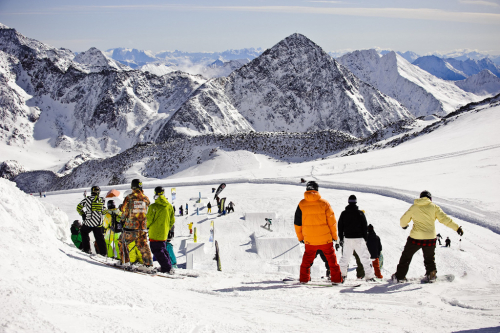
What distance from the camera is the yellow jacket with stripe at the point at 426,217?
22.5ft

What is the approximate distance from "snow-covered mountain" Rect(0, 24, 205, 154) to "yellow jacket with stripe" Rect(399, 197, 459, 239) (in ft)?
350

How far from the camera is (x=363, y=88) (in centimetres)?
13475

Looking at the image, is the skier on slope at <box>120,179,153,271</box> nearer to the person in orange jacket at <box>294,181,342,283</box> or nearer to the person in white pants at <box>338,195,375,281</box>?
the person in orange jacket at <box>294,181,342,283</box>

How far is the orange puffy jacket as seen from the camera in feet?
21.7

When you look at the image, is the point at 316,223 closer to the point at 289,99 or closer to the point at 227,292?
the point at 227,292

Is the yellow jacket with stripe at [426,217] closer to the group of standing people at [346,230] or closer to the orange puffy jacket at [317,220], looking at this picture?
the group of standing people at [346,230]

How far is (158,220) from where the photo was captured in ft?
23.7

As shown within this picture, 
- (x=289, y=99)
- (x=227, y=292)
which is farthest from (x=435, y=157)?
(x=289, y=99)

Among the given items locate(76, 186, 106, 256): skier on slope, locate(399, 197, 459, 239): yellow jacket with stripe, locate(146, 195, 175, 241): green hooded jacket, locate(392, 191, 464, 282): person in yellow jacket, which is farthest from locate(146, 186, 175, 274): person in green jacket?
locate(399, 197, 459, 239): yellow jacket with stripe

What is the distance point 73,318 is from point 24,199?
4185mm

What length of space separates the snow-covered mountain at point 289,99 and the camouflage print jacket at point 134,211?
93767mm

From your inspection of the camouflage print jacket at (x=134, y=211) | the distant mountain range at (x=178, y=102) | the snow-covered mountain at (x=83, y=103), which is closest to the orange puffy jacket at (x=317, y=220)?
the camouflage print jacket at (x=134, y=211)

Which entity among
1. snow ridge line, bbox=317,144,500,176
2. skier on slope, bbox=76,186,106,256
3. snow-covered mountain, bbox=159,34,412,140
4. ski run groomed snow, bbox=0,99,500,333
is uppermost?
snow-covered mountain, bbox=159,34,412,140

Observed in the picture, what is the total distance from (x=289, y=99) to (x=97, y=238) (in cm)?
11229
